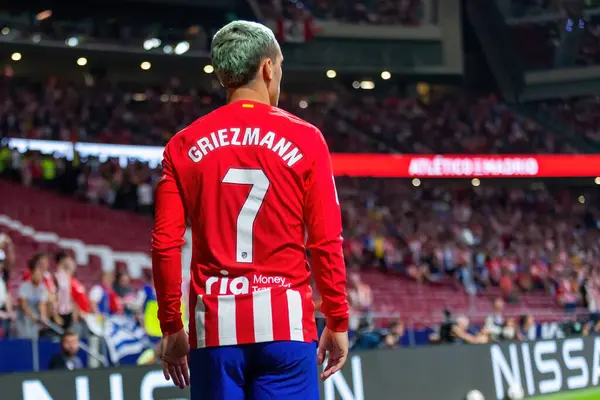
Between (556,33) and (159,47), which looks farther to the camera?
(556,33)

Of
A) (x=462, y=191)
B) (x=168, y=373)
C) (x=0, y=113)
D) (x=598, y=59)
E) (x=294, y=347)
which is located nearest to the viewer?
(x=294, y=347)

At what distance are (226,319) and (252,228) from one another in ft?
0.90

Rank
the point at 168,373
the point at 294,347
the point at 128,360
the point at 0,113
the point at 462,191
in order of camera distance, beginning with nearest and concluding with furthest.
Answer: the point at 294,347
the point at 168,373
the point at 128,360
the point at 0,113
the point at 462,191

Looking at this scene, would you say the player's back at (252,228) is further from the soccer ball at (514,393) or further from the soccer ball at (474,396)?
the soccer ball at (514,393)

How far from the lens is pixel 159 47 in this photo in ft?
96.9

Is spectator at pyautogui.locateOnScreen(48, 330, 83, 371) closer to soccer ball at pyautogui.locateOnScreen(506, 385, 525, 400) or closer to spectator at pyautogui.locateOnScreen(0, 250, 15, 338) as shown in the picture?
spectator at pyautogui.locateOnScreen(0, 250, 15, 338)

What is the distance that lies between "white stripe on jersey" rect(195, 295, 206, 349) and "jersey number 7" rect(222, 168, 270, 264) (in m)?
0.17

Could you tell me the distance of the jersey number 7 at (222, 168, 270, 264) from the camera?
9.91 ft

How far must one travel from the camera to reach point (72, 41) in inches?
1112

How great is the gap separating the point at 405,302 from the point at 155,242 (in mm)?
17707

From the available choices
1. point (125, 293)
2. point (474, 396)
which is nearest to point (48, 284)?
point (125, 293)

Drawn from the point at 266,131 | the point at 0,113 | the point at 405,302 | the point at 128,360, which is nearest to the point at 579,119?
the point at 405,302

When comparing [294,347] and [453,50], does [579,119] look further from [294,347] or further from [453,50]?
[294,347]

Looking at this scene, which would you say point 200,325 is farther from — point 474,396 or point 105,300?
point 105,300
